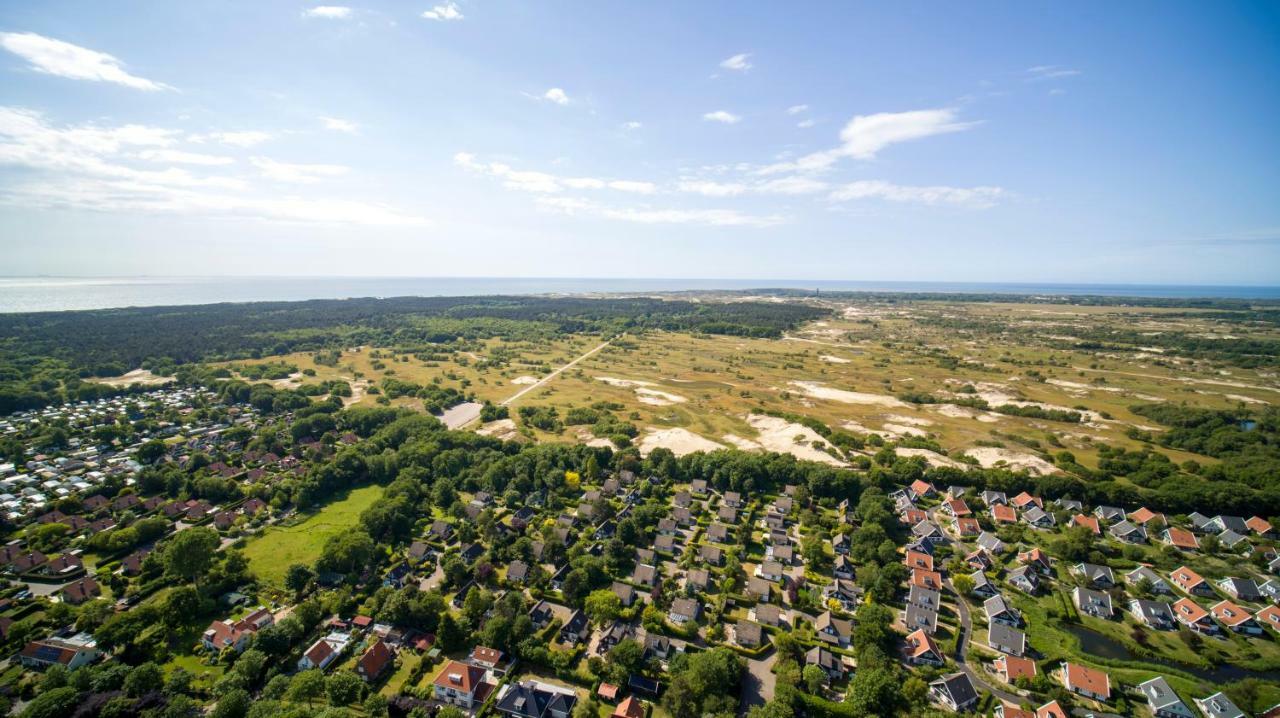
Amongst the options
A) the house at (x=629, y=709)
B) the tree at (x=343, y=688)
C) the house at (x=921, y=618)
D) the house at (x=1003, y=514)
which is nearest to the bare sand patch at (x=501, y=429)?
the tree at (x=343, y=688)

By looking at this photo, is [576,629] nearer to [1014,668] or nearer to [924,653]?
[924,653]

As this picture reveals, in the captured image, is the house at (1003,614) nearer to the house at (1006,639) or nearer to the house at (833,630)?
the house at (1006,639)

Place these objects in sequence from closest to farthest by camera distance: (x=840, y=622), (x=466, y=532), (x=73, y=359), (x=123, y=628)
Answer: (x=123, y=628), (x=840, y=622), (x=466, y=532), (x=73, y=359)

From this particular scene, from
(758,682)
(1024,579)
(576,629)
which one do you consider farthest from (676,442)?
(758,682)

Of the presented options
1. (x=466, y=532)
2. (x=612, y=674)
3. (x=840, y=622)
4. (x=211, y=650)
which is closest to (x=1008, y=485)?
(x=840, y=622)

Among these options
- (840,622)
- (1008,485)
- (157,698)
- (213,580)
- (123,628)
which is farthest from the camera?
(1008,485)

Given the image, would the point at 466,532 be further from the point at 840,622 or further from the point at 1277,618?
the point at 1277,618
